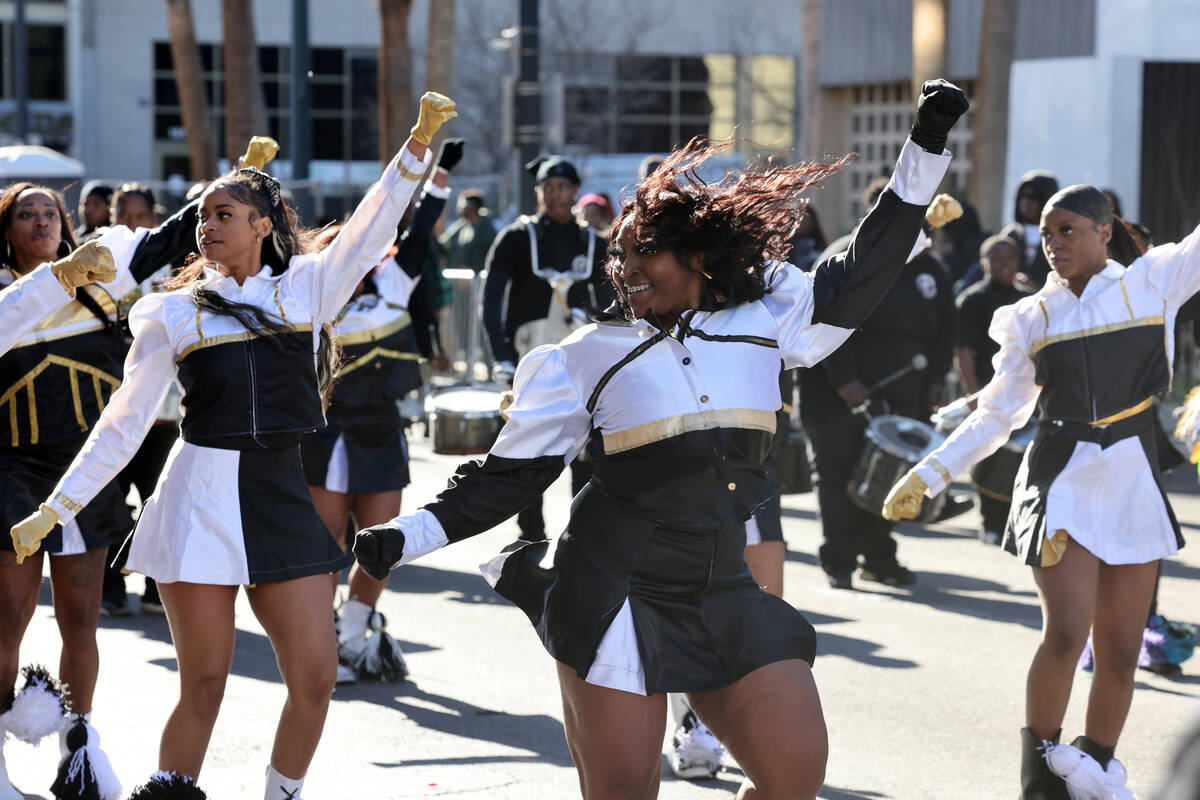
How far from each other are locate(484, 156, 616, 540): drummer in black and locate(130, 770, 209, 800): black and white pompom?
14.8 feet

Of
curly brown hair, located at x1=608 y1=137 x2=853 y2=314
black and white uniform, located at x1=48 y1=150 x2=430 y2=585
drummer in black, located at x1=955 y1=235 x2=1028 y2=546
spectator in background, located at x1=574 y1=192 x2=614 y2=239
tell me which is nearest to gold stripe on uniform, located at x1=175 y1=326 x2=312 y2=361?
black and white uniform, located at x1=48 y1=150 x2=430 y2=585

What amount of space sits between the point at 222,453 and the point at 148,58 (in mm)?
41044

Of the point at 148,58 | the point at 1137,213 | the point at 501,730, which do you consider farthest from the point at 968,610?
the point at 148,58

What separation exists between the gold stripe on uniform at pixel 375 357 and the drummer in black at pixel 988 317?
4007 millimetres

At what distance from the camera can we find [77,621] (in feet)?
18.9

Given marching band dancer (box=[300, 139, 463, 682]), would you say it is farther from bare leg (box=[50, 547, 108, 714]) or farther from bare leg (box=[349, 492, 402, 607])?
bare leg (box=[50, 547, 108, 714])

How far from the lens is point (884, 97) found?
29.5 metres

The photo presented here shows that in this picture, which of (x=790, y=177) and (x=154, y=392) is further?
(x=154, y=392)

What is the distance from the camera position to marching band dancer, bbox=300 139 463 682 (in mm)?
7469

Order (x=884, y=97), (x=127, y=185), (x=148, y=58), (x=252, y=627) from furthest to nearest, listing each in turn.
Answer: (x=148, y=58) < (x=884, y=97) < (x=127, y=185) < (x=252, y=627)

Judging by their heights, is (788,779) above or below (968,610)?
above

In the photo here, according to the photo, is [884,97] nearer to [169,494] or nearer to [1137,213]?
[1137,213]

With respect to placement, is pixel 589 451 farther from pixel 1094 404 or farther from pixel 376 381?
pixel 376 381

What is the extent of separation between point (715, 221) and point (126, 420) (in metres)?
1.88
